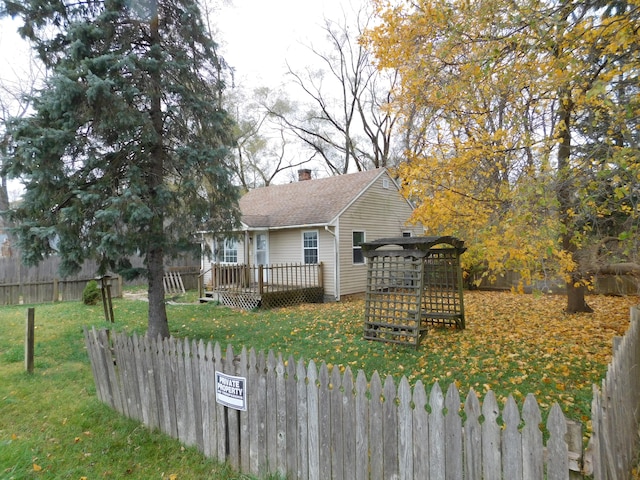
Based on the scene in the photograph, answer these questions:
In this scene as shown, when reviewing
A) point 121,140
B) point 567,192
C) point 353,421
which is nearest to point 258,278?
point 121,140

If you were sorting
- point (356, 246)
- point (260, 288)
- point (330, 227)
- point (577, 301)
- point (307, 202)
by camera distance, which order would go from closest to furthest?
point (577, 301) → point (260, 288) → point (330, 227) → point (356, 246) → point (307, 202)

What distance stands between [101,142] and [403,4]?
5989 millimetres

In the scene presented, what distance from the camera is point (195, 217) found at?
7598mm

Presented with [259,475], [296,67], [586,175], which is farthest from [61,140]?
[296,67]

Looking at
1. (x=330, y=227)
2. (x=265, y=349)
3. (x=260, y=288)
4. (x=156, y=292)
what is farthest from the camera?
(x=330, y=227)

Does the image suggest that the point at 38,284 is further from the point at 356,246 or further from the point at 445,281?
the point at 445,281

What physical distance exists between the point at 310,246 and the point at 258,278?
3.01 meters

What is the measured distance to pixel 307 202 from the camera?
16688mm

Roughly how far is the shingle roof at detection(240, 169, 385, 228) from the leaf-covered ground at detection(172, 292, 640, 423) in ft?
14.4

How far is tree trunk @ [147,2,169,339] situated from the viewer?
7066 mm

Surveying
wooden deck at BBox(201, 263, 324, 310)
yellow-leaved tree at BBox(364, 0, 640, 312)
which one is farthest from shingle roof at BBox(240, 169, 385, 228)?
yellow-leaved tree at BBox(364, 0, 640, 312)

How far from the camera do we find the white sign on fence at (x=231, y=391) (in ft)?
11.0

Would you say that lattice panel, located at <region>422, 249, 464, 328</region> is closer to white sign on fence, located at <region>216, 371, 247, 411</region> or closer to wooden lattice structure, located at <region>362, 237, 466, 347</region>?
wooden lattice structure, located at <region>362, 237, 466, 347</region>

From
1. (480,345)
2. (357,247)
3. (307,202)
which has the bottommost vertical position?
(480,345)
